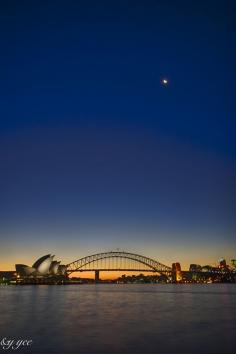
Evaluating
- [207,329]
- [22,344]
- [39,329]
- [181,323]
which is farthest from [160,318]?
[22,344]

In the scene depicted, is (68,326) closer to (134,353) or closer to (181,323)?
(181,323)

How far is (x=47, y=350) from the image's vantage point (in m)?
25.2

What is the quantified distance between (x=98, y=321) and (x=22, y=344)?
14183 millimetres

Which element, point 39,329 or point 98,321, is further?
point 98,321

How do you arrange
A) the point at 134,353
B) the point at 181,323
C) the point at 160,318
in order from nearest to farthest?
the point at 134,353 < the point at 181,323 < the point at 160,318

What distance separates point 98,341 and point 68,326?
357 inches

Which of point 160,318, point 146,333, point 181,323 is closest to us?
point 146,333
